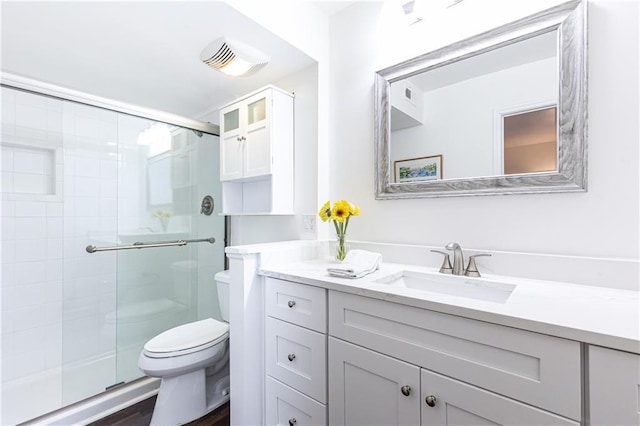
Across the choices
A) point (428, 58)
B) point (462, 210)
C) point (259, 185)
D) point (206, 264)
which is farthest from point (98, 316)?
point (428, 58)

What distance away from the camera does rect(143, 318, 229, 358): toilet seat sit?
148 centimetres

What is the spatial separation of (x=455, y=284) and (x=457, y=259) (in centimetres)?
12

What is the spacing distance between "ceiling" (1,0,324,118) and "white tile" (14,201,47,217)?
0.87m

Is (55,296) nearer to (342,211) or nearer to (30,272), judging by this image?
(30,272)

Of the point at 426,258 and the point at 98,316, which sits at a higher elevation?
Answer: the point at 426,258

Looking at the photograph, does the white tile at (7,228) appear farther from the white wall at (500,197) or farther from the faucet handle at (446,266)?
the faucet handle at (446,266)

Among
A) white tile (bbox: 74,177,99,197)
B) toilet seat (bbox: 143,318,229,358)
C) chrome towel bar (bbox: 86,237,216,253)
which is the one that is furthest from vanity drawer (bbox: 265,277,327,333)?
white tile (bbox: 74,177,99,197)

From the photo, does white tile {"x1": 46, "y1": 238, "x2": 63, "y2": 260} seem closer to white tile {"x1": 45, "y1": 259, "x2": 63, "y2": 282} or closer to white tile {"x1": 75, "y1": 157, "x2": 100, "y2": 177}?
white tile {"x1": 45, "y1": 259, "x2": 63, "y2": 282}

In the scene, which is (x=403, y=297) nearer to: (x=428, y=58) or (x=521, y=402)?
(x=521, y=402)

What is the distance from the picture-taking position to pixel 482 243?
1.30 metres

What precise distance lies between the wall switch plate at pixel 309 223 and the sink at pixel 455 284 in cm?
67

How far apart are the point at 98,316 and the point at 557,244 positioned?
275cm

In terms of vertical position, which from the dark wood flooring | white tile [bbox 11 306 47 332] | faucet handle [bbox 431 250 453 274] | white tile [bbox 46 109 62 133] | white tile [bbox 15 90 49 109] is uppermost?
white tile [bbox 15 90 49 109]

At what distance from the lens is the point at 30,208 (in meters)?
1.97
